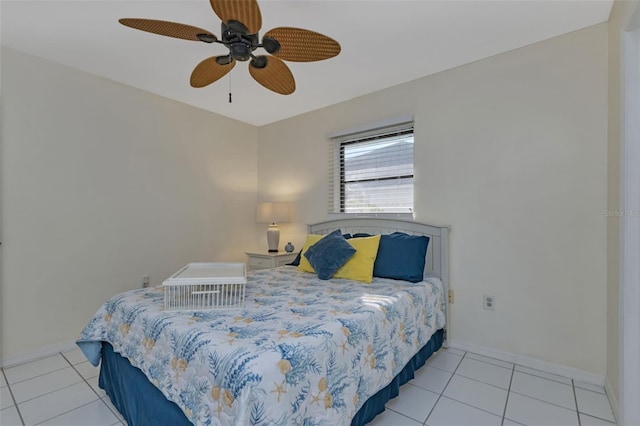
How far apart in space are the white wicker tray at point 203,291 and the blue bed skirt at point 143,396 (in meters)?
0.38

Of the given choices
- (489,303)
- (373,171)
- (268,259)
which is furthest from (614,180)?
(268,259)

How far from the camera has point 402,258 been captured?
2.53 meters

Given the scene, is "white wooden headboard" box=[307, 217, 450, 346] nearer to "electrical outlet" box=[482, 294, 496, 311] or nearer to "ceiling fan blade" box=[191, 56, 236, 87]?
"electrical outlet" box=[482, 294, 496, 311]

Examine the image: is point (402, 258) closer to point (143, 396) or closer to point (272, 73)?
point (272, 73)

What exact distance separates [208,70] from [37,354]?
2.63 metres

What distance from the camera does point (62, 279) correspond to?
2.70 metres

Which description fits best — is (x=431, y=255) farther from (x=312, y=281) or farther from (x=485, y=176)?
(x=312, y=281)

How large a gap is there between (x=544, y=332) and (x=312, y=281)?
1738 millimetres

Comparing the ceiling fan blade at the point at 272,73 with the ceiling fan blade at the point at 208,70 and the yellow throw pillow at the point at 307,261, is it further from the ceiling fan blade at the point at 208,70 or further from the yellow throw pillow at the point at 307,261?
the yellow throw pillow at the point at 307,261

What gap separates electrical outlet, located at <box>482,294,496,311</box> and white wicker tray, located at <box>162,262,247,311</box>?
1947mm

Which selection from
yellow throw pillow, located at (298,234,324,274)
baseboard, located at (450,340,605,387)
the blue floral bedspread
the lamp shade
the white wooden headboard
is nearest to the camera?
the blue floral bedspread

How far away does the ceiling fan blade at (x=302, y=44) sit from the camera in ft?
5.09

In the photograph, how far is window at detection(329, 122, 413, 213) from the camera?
3107 millimetres

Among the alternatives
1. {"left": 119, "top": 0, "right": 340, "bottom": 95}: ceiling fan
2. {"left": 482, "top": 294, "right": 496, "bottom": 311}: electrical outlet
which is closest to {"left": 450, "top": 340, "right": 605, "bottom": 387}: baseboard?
{"left": 482, "top": 294, "right": 496, "bottom": 311}: electrical outlet
